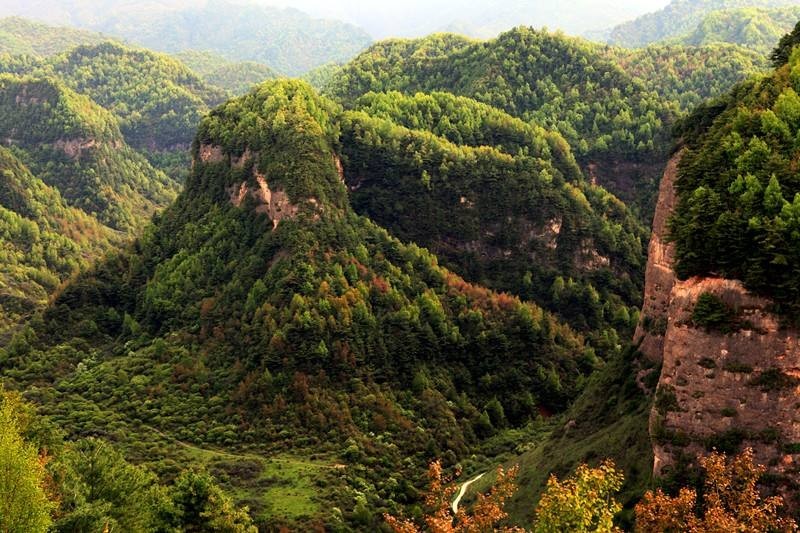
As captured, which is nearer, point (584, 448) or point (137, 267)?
point (584, 448)

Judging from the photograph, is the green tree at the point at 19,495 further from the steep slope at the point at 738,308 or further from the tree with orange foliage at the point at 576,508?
the steep slope at the point at 738,308

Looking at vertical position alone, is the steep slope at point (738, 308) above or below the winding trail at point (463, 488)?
above

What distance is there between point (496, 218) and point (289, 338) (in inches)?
1971

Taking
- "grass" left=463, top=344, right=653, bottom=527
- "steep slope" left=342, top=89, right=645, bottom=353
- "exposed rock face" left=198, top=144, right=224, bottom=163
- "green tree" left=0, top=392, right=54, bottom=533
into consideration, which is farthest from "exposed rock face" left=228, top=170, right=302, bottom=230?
"green tree" left=0, top=392, right=54, bottom=533

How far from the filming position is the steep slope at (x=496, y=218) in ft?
445

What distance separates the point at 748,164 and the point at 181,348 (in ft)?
253

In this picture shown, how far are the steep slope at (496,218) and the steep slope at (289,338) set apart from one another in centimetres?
772

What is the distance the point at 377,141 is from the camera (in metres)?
140

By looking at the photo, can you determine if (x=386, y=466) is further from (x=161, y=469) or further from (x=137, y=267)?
(x=137, y=267)

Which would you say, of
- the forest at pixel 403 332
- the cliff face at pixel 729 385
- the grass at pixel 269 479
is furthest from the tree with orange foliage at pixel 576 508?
the grass at pixel 269 479

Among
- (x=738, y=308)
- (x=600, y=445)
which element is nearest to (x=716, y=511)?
(x=738, y=308)

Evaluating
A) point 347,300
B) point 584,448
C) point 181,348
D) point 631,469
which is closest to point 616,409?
point 584,448

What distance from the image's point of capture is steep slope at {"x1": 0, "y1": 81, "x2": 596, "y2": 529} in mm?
96500

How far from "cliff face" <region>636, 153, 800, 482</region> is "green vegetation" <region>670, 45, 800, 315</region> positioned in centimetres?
137
